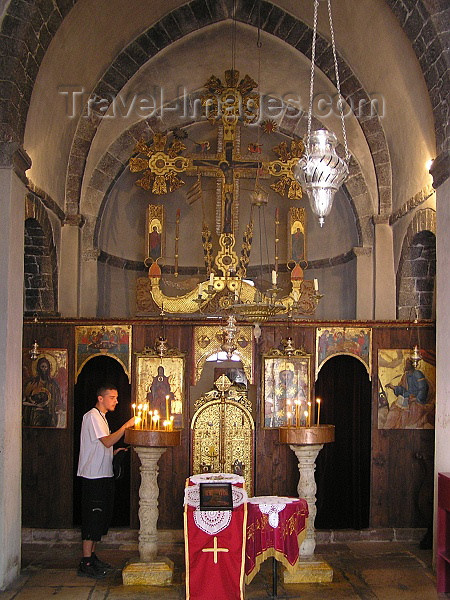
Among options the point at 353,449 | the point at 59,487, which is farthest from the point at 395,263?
the point at 59,487

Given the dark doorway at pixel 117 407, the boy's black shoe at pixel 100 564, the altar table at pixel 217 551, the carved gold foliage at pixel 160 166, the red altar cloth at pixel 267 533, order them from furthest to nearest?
1. the carved gold foliage at pixel 160 166
2. the dark doorway at pixel 117 407
3. the boy's black shoe at pixel 100 564
4. the red altar cloth at pixel 267 533
5. the altar table at pixel 217 551

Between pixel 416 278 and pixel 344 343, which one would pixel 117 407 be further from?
pixel 416 278

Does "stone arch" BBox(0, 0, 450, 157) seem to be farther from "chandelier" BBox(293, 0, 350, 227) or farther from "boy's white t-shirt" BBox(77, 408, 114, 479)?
"boy's white t-shirt" BBox(77, 408, 114, 479)

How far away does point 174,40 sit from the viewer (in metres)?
11.2

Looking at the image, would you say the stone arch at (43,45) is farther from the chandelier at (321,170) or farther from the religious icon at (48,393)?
the religious icon at (48,393)

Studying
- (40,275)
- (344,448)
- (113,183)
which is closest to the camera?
(344,448)

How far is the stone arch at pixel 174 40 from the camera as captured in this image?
432 inches

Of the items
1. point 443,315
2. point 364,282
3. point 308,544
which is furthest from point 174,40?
point 308,544

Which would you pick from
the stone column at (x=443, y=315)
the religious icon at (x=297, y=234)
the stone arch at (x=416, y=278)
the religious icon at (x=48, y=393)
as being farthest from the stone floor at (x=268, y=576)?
the religious icon at (x=297, y=234)

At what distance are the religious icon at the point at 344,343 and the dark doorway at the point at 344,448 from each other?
0.81 ft

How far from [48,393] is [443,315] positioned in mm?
4711

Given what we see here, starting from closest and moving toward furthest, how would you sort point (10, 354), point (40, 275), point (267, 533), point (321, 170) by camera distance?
point (321, 170) < point (267, 533) < point (10, 354) < point (40, 275)

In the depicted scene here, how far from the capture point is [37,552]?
8.98 meters

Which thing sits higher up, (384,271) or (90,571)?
(384,271)
